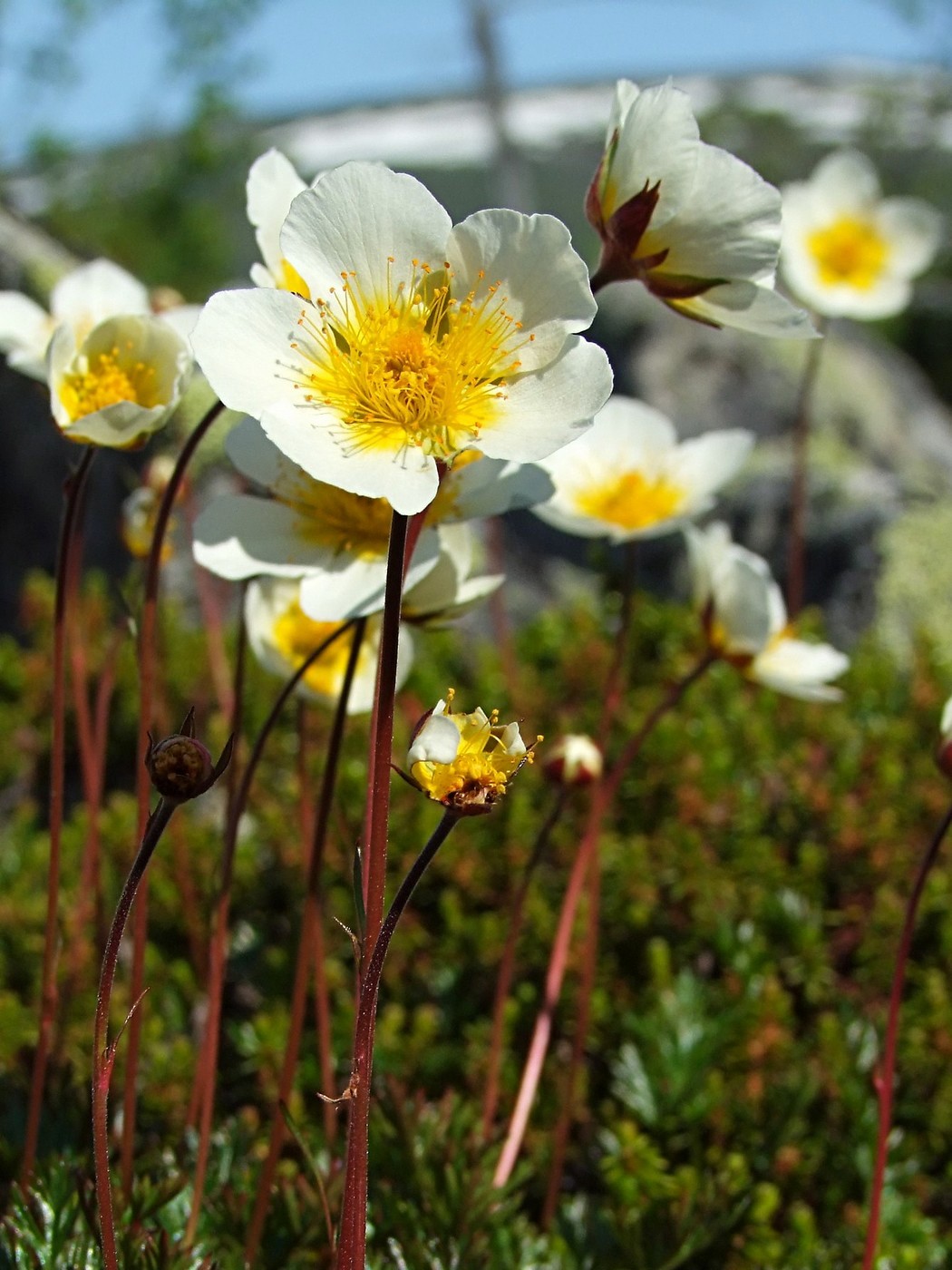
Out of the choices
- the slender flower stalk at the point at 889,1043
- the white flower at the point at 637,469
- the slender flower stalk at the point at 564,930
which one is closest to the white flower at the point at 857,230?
the white flower at the point at 637,469

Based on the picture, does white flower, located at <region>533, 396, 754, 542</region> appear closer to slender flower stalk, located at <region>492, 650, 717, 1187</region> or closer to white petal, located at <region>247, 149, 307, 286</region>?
slender flower stalk, located at <region>492, 650, 717, 1187</region>

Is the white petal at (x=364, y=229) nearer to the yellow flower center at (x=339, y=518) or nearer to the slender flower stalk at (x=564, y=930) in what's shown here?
the yellow flower center at (x=339, y=518)

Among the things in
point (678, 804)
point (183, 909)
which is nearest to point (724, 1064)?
point (678, 804)

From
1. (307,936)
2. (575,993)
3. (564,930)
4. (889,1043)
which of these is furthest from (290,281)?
(575,993)

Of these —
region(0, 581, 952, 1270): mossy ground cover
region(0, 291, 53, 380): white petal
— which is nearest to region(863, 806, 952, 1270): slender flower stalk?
Answer: region(0, 581, 952, 1270): mossy ground cover

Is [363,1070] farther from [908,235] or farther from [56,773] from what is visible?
[908,235]
